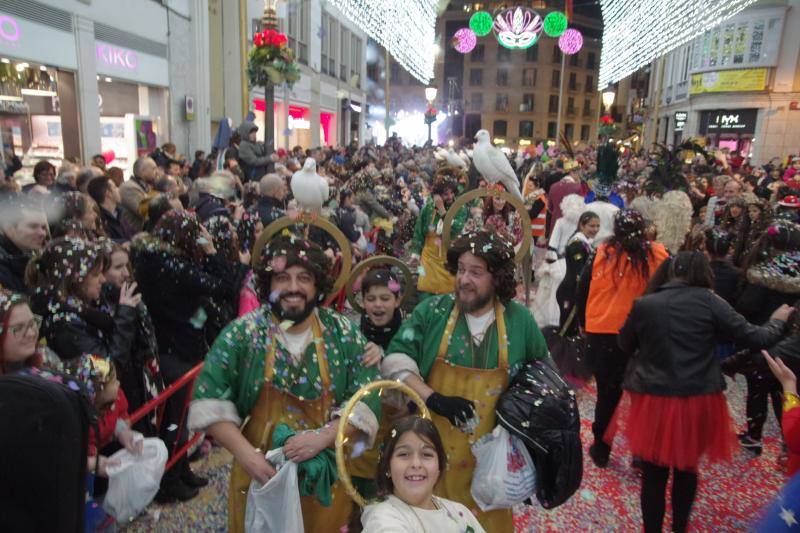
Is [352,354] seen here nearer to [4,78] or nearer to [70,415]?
[70,415]

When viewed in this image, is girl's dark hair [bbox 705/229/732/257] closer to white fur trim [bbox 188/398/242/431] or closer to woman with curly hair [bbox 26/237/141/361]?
white fur trim [bbox 188/398/242/431]

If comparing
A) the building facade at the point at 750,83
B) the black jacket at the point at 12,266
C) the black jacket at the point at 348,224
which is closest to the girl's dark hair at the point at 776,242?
the black jacket at the point at 348,224

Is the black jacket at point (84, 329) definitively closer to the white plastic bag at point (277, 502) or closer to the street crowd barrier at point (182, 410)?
the street crowd barrier at point (182, 410)

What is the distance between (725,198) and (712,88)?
2384 cm

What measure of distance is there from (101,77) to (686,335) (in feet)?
35.9

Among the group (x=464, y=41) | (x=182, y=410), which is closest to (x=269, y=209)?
(x=182, y=410)

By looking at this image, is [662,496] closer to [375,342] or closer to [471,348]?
[471,348]

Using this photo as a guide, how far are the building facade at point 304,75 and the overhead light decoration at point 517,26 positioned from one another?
7265mm

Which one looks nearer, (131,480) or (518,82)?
(131,480)

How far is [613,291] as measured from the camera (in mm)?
4133

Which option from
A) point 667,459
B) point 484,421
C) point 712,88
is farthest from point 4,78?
point 712,88

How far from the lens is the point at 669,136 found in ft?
113

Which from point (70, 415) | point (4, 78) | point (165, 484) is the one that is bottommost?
point (165, 484)

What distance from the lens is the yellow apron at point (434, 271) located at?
5152 millimetres
